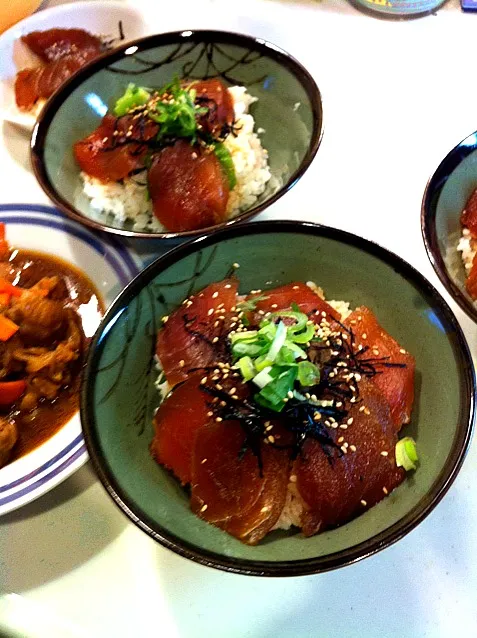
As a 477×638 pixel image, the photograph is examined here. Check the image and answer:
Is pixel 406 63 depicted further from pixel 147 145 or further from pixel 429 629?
pixel 429 629

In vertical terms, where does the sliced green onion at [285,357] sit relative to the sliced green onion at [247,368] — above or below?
above

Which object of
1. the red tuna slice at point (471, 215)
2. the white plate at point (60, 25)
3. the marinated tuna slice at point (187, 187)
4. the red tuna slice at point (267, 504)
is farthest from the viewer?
the white plate at point (60, 25)

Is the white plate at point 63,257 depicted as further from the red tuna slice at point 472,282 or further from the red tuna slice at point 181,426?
the red tuna slice at point 472,282

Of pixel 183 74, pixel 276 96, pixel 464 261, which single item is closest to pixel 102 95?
pixel 183 74

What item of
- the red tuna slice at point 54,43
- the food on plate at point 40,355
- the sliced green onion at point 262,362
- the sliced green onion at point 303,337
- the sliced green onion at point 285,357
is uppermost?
the red tuna slice at point 54,43

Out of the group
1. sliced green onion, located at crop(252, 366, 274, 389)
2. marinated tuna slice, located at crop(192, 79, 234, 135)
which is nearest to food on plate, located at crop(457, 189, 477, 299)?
sliced green onion, located at crop(252, 366, 274, 389)

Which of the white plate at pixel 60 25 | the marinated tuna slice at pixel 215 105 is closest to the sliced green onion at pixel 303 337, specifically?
the marinated tuna slice at pixel 215 105

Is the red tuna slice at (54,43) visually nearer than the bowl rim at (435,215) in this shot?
No
